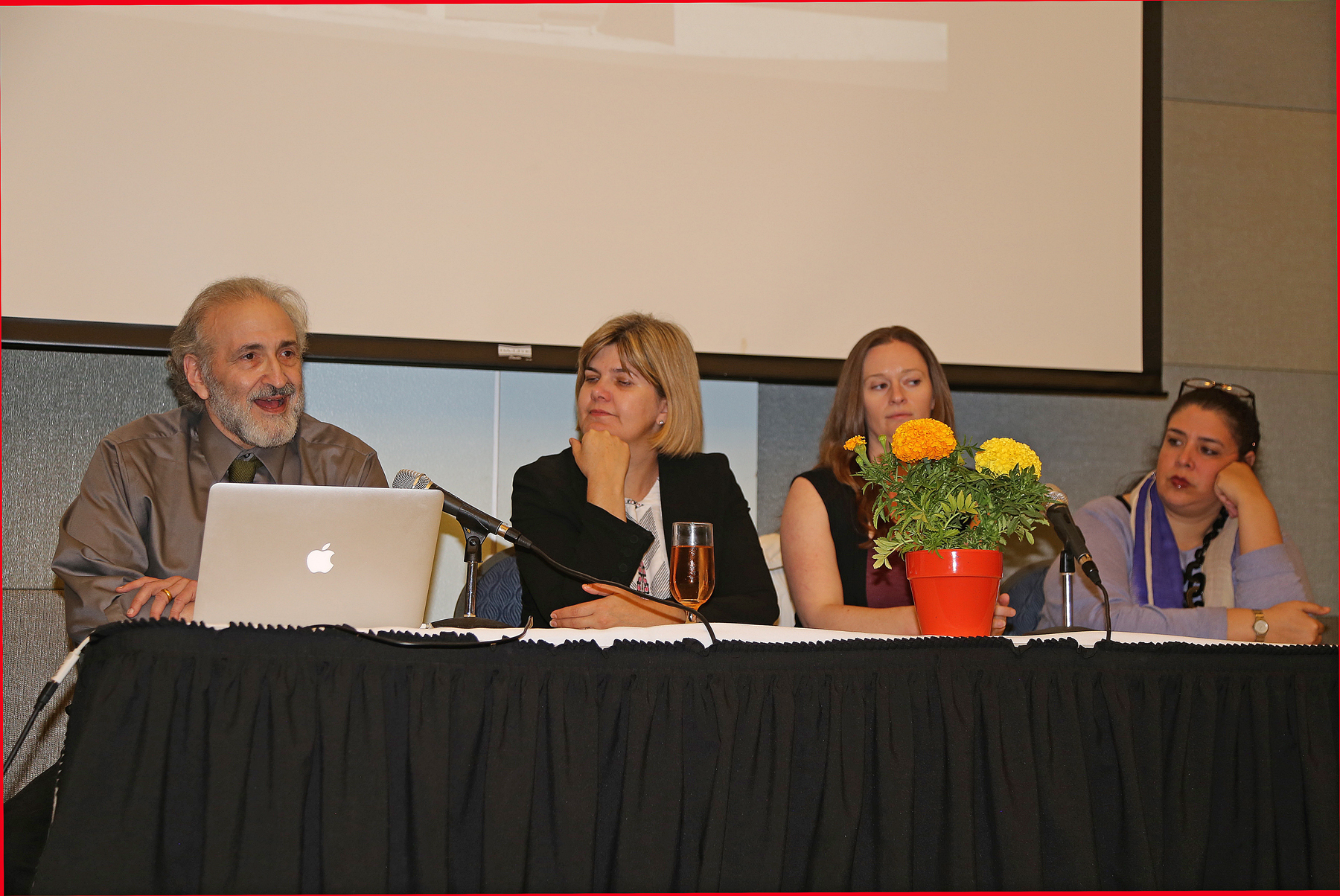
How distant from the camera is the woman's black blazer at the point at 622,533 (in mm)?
2053

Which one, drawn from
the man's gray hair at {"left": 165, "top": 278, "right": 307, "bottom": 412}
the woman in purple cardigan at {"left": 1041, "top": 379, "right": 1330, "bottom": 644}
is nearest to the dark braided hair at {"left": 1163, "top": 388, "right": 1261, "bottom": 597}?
the woman in purple cardigan at {"left": 1041, "top": 379, "right": 1330, "bottom": 644}

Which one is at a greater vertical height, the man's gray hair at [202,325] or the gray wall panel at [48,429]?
the man's gray hair at [202,325]

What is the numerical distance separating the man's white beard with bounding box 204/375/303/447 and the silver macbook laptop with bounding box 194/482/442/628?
934mm

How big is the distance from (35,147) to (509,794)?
219 centimetres

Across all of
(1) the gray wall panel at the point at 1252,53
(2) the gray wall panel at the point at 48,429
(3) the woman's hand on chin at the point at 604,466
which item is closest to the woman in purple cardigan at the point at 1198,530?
(3) the woman's hand on chin at the point at 604,466

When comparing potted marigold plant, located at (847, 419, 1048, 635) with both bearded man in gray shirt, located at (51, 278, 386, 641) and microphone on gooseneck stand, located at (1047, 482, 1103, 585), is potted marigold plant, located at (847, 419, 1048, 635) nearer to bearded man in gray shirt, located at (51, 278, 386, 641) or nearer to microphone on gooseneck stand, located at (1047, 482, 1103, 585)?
microphone on gooseneck stand, located at (1047, 482, 1103, 585)

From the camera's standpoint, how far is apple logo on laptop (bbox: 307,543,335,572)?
4.35 ft

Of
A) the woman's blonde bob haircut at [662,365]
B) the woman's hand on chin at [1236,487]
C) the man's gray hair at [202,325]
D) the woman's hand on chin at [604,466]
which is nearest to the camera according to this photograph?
the woman's hand on chin at [604,466]

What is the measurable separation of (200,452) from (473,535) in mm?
852

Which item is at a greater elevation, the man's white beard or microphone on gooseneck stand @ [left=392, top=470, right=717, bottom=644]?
the man's white beard

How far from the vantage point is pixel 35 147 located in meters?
2.47

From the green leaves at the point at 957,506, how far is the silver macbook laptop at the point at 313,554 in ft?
2.25

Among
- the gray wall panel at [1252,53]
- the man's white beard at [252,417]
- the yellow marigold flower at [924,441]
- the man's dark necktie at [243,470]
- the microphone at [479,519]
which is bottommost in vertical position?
the microphone at [479,519]

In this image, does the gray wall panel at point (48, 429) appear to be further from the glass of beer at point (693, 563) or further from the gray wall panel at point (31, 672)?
the glass of beer at point (693, 563)
